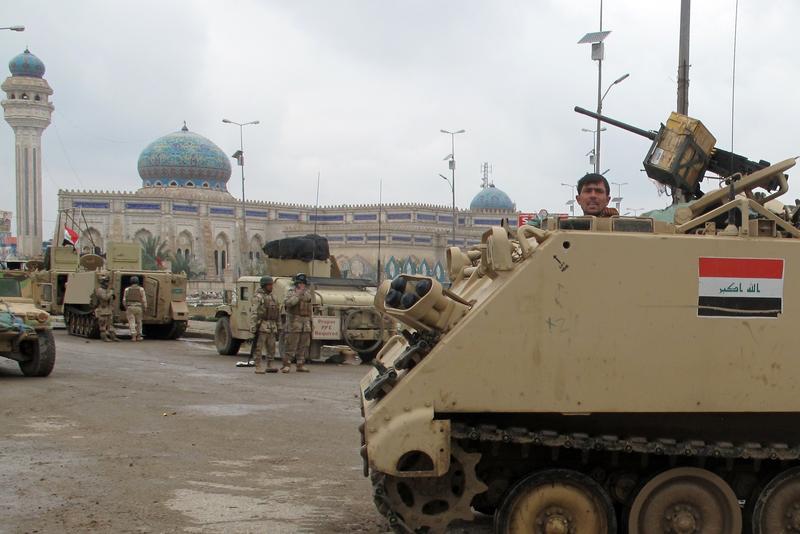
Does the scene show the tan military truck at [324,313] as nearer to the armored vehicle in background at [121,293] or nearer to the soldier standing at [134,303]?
the soldier standing at [134,303]

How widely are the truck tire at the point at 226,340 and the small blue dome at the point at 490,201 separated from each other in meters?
74.2

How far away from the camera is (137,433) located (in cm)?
1002

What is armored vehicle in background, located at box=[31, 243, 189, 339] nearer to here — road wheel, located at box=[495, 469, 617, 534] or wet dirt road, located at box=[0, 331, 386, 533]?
wet dirt road, located at box=[0, 331, 386, 533]

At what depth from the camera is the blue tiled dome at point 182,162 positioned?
89750mm

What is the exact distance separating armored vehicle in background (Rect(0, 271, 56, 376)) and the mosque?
6881 centimetres

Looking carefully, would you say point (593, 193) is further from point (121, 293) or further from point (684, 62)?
point (121, 293)

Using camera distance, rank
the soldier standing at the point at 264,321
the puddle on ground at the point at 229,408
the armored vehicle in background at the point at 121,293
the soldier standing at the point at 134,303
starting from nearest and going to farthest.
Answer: the puddle on ground at the point at 229,408
the soldier standing at the point at 264,321
the soldier standing at the point at 134,303
the armored vehicle in background at the point at 121,293

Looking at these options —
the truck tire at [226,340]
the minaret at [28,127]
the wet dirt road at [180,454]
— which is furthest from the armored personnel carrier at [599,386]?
the minaret at [28,127]

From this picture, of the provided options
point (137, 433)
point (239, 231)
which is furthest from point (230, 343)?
point (239, 231)

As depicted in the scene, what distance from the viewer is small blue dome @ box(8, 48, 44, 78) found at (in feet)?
303

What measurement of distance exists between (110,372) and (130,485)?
354 inches

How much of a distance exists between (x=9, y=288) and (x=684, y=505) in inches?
503

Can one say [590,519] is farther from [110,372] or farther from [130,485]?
[110,372]

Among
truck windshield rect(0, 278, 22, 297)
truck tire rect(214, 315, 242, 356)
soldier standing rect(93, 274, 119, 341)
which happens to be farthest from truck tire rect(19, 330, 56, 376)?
soldier standing rect(93, 274, 119, 341)
